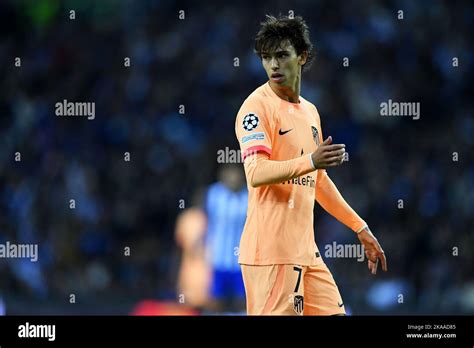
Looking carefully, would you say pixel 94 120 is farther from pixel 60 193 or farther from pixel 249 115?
pixel 249 115

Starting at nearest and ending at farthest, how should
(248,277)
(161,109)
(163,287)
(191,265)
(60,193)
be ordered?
(248,277) < (191,265) < (163,287) < (60,193) < (161,109)

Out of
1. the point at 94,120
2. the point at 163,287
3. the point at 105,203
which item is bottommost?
the point at 163,287

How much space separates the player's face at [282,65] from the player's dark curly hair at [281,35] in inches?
1.3

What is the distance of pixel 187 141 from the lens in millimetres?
12680

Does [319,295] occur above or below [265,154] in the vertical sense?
below

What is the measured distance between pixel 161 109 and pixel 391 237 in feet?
10.5

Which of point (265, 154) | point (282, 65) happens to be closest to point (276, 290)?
point (265, 154)

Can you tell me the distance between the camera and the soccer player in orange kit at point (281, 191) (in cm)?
589

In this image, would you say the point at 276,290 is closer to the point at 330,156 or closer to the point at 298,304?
the point at 298,304

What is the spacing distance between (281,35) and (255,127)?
2.00ft

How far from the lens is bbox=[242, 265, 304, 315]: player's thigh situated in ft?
19.3

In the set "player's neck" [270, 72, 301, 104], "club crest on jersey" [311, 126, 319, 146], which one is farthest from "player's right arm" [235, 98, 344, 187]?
"club crest on jersey" [311, 126, 319, 146]

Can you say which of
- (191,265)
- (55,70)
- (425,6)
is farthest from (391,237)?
(55,70)

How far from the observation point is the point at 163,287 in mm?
11461
